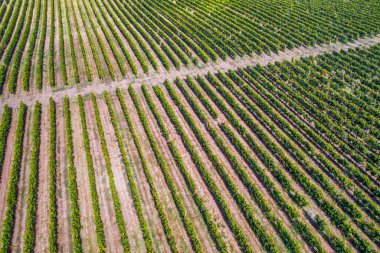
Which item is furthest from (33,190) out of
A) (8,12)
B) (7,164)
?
(8,12)

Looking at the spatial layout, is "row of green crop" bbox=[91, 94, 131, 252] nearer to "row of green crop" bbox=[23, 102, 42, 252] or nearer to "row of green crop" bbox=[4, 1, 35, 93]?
"row of green crop" bbox=[23, 102, 42, 252]

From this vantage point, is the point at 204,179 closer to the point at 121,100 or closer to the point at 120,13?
the point at 121,100

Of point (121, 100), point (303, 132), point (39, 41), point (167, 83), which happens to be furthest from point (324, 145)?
point (39, 41)

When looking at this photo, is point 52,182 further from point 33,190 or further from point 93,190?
point 93,190

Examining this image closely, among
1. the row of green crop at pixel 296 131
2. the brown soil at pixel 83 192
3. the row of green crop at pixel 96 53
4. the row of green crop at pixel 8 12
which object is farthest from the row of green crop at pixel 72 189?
the row of green crop at pixel 8 12

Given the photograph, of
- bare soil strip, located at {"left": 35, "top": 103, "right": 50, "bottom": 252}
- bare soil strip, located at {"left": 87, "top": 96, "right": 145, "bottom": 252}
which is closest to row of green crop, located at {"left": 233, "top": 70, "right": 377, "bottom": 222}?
bare soil strip, located at {"left": 87, "top": 96, "right": 145, "bottom": 252}

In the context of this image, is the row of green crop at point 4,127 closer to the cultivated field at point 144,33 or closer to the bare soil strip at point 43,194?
the bare soil strip at point 43,194
